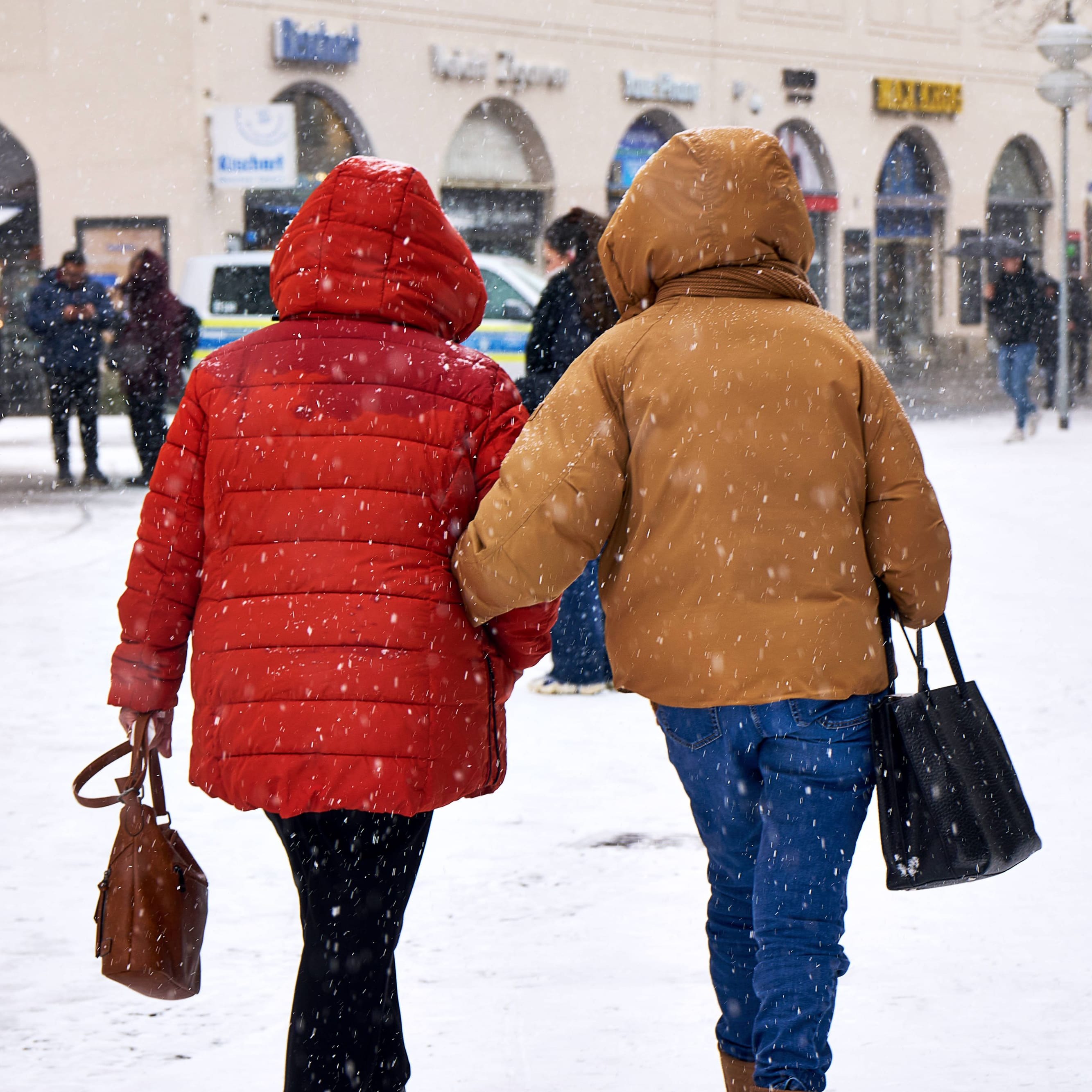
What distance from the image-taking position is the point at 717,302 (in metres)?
2.68

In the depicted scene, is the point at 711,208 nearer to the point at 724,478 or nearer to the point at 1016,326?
the point at 724,478

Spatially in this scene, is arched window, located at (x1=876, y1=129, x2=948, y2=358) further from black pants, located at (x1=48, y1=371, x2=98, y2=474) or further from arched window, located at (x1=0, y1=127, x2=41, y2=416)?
black pants, located at (x1=48, y1=371, x2=98, y2=474)

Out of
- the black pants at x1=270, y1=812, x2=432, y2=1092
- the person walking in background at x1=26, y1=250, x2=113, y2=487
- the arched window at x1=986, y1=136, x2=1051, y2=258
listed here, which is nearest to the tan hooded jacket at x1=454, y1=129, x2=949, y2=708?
the black pants at x1=270, y1=812, x2=432, y2=1092

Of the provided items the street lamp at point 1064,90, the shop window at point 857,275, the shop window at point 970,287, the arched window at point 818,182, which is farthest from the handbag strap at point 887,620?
the shop window at point 970,287

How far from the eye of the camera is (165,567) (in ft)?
8.77

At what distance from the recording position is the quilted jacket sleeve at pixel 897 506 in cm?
265

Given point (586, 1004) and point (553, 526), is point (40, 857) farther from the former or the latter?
point (553, 526)

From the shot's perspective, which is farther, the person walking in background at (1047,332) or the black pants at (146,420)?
the person walking in background at (1047,332)

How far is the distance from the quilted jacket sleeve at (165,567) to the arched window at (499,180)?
2429cm

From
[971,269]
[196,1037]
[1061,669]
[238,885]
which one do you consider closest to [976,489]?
[1061,669]

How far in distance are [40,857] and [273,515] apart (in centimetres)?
250

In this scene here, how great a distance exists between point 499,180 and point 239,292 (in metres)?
9.83

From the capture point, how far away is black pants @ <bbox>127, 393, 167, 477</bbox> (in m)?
14.1

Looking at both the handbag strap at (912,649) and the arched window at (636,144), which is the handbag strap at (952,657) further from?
the arched window at (636,144)
